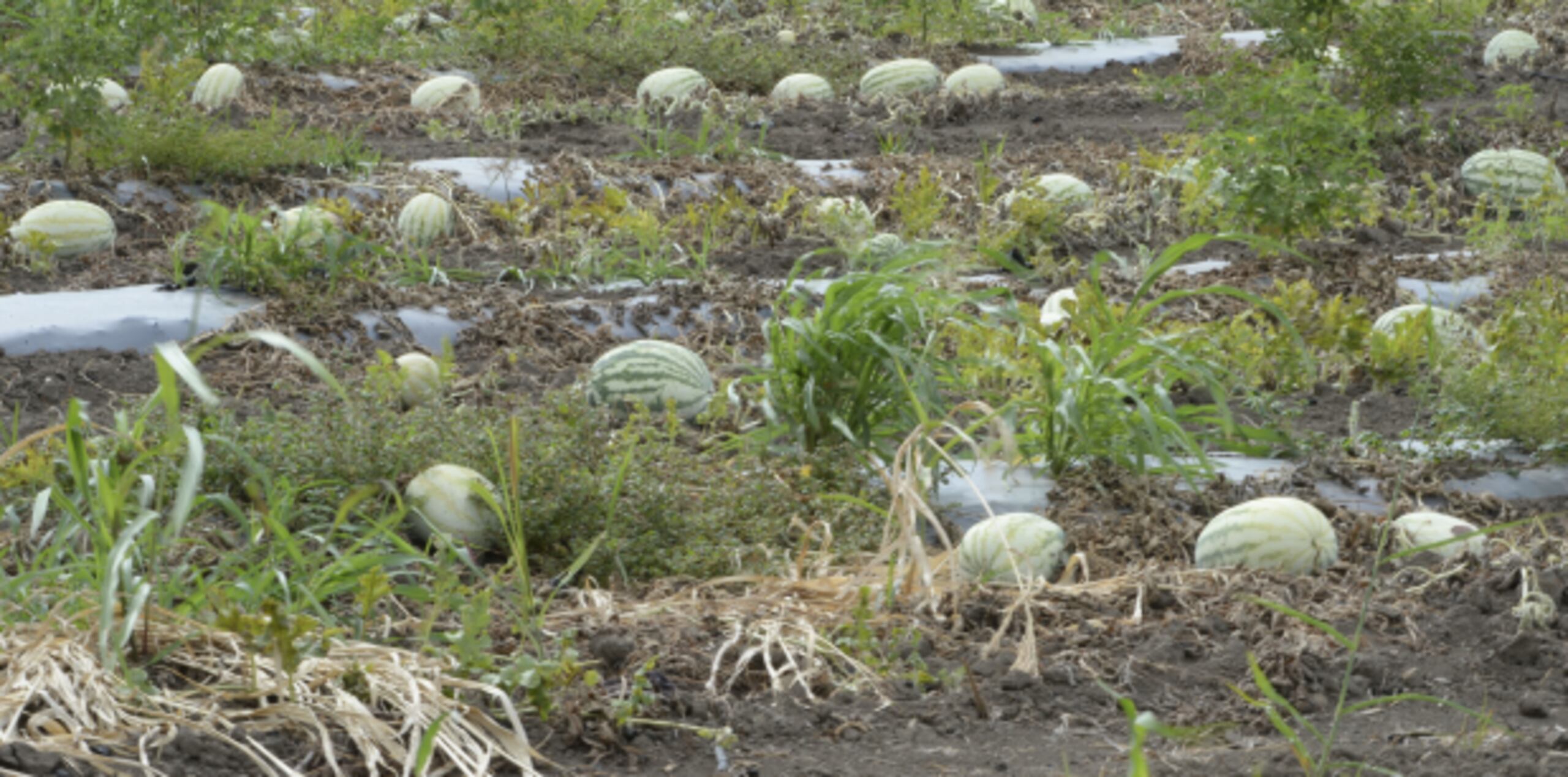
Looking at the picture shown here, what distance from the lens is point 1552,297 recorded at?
5.48 meters

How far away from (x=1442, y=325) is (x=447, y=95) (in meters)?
6.12

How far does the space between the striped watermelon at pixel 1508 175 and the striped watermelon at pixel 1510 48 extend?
3819mm

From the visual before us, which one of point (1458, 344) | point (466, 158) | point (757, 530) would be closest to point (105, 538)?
point (757, 530)

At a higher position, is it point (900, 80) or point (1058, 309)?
point (1058, 309)

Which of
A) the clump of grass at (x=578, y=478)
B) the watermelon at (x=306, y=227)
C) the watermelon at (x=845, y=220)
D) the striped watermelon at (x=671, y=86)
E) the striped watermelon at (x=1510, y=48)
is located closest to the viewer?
the clump of grass at (x=578, y=478)

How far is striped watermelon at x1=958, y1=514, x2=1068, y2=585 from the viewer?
3.72 meters

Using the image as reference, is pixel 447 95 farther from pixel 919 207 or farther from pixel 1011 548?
pixel 1011 548

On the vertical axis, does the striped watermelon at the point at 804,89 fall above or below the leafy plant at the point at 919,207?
below

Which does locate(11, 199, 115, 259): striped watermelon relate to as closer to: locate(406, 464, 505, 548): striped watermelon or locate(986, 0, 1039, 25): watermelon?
locate(406, 464, 505, 548): striped watermelon

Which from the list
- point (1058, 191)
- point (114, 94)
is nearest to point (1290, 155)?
point (1058, 191)

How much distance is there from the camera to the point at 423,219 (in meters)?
6.82

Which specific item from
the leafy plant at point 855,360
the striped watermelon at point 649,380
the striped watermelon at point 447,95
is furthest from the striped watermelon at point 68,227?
the leafy plant at point 855,360

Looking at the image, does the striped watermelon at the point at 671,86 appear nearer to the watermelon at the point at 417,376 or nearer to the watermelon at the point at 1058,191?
the watermelon at the point at 1058,191

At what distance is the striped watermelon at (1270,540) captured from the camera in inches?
150
